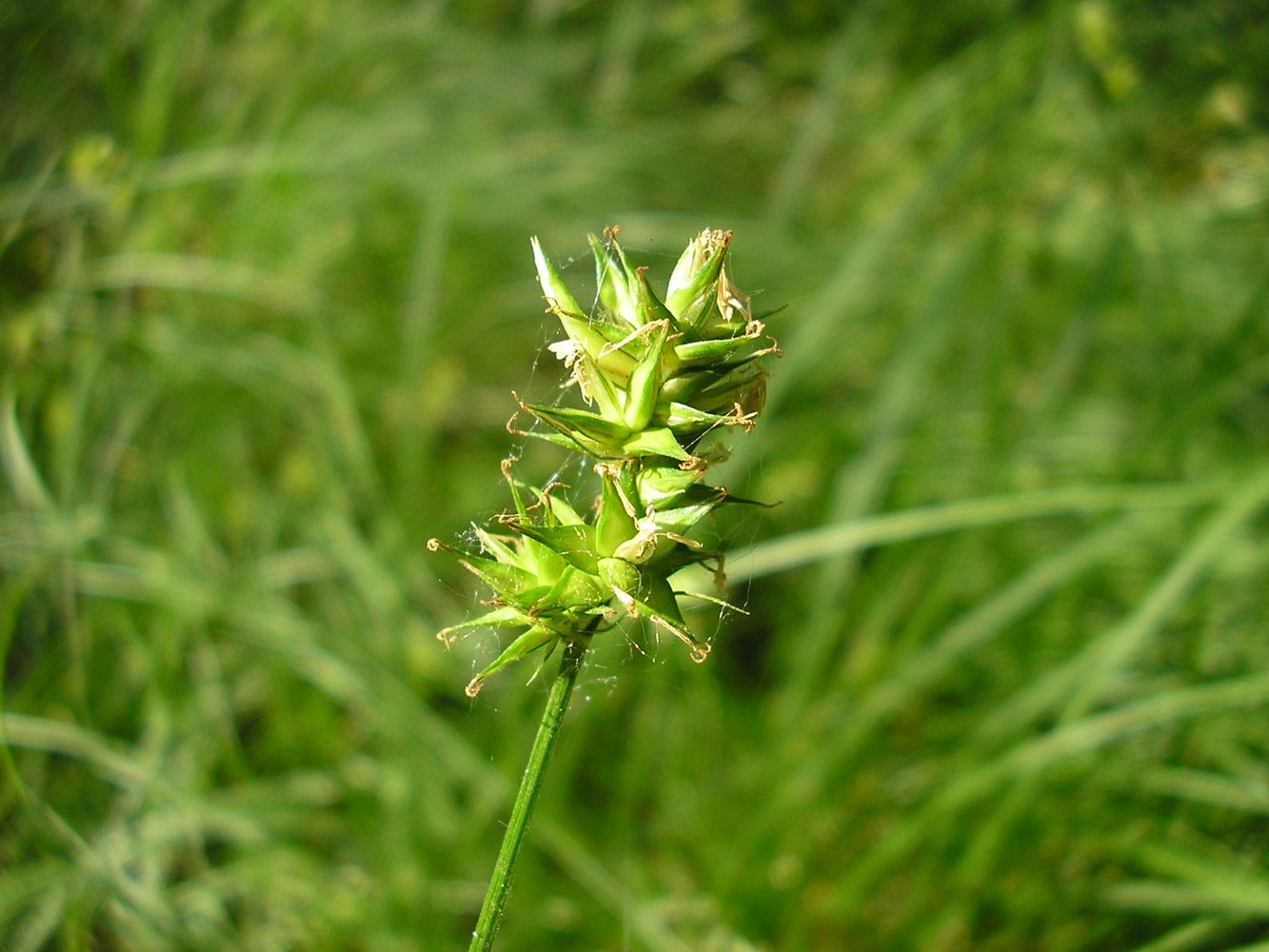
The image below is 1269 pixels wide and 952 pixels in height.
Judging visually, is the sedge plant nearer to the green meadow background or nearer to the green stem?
the green stem

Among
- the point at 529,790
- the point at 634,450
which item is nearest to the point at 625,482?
the point at 634,450

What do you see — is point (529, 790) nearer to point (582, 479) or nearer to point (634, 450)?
point (634, 450)

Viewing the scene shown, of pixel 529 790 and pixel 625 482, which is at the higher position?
pixel 625 482

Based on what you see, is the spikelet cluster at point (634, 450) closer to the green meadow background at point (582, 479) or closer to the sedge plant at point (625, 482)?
the sedge plant at point (625, 482)

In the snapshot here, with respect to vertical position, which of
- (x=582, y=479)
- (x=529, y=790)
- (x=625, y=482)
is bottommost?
(x=529, y=790)

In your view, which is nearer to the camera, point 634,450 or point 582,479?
point 634,450

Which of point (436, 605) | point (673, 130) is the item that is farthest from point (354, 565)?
point (673, 130)

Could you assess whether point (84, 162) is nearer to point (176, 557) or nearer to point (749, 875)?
point (176, 557)
